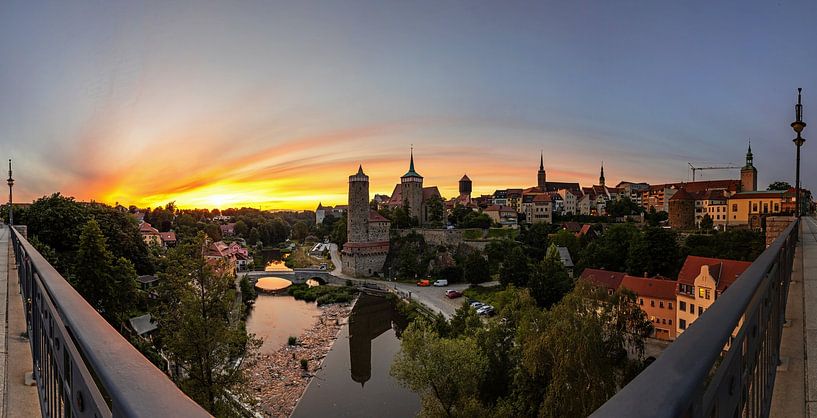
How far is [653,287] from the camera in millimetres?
24281

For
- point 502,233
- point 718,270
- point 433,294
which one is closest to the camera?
point 718,270

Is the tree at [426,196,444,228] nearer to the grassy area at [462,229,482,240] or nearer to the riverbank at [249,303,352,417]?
the grassy area at [462,229,482,240]

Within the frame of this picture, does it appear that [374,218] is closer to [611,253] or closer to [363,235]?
[363,235]

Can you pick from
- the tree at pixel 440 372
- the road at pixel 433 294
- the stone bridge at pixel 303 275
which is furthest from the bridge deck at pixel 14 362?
the stone bridge at pixel 303 275

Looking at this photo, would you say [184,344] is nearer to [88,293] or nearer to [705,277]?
[88,293]

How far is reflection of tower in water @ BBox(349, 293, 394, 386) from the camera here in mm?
22545

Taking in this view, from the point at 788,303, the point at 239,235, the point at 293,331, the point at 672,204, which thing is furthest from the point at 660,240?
the point at 239,235

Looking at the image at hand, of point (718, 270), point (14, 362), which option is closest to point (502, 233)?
point (718, 270)

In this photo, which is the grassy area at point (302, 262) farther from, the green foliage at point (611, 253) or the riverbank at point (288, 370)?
the green foliage at point (611, 253)

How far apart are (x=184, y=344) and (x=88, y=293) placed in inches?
436

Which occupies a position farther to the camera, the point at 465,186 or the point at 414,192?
the point at 465,186

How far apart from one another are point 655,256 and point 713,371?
34.9 metres

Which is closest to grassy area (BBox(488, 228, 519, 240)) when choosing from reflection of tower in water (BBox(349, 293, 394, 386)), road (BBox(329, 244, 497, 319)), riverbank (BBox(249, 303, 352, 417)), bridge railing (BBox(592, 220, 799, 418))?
road (BBox(329, 244, 497, 319))

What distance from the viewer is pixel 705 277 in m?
21.5
